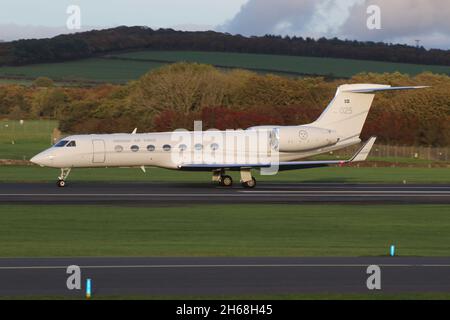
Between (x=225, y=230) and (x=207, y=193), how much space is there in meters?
11.6

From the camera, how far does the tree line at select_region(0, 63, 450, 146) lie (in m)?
77.1

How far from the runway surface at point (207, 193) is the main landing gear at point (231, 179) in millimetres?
351

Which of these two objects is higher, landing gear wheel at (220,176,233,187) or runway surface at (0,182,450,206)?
landing gear wheel at (220,176,233,187)

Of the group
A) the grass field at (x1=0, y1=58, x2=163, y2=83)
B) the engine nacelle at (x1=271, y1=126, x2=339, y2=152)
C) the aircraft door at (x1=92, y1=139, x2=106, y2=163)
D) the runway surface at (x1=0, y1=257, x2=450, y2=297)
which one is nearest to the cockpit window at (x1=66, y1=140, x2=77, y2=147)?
the aircraft door at (x1=92, y1=139, x2=106, y2=163)

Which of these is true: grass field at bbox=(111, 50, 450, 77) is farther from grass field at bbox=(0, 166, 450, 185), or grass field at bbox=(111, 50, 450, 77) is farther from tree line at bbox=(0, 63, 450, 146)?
grass field at bbox=(0, 166, 450, 185)

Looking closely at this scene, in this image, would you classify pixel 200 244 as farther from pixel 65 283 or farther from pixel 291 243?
pixel 65 283

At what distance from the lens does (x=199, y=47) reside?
144000 mm

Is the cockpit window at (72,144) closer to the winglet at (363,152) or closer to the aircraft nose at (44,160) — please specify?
the aircraft nose at (44,160)

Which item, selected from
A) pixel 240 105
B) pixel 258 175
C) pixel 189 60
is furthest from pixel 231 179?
pixel 189 60

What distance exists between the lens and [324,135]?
137 feet

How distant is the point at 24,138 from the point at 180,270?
80.5 m

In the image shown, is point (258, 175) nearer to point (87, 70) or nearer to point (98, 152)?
point (98, 152)

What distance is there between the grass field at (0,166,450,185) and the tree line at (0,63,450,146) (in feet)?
60.5
